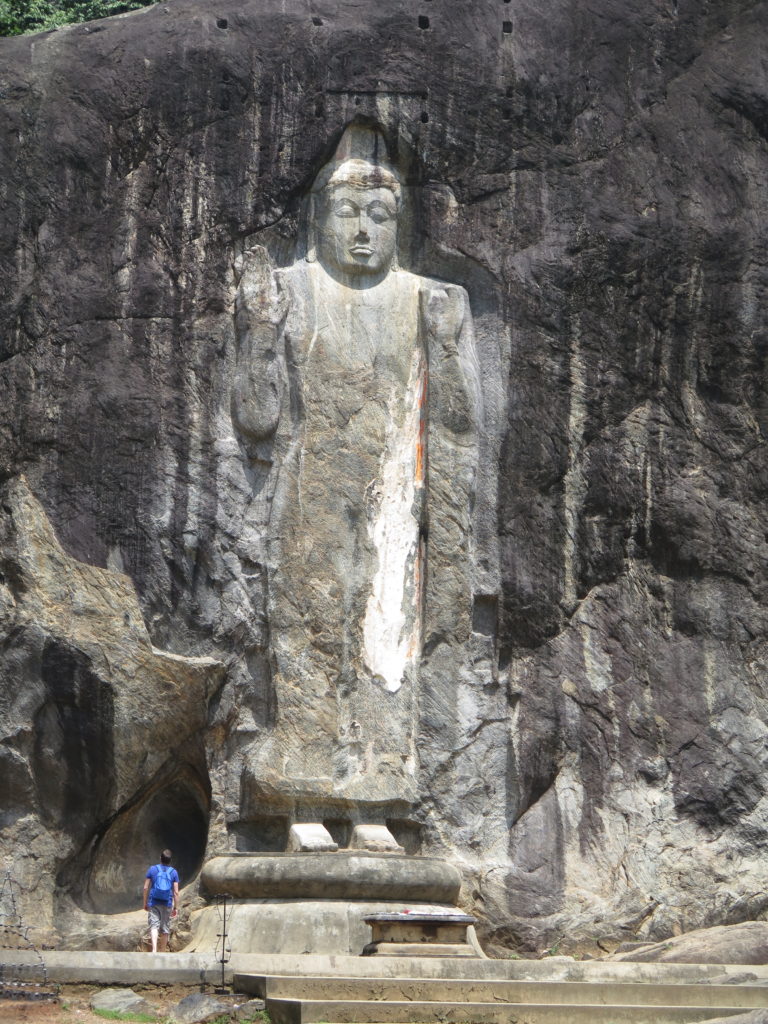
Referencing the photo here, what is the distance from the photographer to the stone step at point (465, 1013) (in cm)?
1247

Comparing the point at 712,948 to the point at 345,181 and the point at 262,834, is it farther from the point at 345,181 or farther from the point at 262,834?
the point at 345,181

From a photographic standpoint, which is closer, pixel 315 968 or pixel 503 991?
pixel 503 991

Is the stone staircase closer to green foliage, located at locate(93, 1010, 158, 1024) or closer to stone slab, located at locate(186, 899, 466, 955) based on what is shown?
green foliage, located at locate(93, 1010, 158, 1024)

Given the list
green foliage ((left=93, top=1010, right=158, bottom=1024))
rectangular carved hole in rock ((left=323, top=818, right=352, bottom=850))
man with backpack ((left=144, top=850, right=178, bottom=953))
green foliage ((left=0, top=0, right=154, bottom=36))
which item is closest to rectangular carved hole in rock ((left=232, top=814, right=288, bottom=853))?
rectangular carved hole in rock ((left=323, top=818, right=352, bottom=850))

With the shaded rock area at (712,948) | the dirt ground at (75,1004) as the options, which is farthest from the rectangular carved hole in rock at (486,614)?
the dirt ground at (75,1004)

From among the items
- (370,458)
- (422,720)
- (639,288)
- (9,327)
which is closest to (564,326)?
(639,288)

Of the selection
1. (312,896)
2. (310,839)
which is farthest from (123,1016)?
(310,839)

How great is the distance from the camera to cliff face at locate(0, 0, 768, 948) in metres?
16.4

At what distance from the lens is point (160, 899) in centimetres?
1543

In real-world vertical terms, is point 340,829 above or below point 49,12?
below

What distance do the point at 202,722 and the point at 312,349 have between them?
10.5ft

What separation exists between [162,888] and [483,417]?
185 inches

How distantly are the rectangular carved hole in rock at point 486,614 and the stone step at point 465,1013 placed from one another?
439 centimetres

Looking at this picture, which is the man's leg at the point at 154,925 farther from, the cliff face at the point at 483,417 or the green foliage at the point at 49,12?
the green foliage at the point at 49,12
